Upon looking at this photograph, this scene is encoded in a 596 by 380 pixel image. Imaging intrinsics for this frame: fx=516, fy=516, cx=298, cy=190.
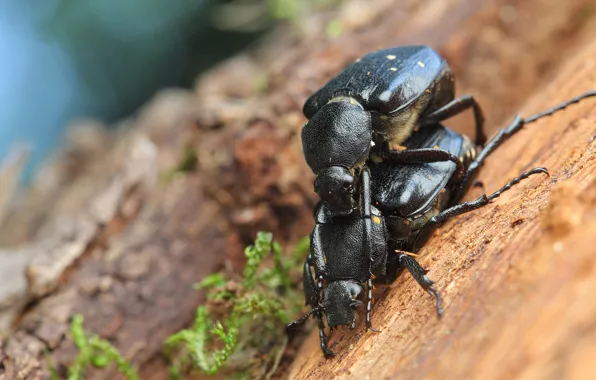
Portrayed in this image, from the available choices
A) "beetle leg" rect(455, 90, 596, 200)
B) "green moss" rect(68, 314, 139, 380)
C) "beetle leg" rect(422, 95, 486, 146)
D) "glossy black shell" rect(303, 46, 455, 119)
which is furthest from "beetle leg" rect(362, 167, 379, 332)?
"green moss" rect(68, 314, 139, 380)

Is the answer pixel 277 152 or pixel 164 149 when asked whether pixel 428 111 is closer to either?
pixel 277 152

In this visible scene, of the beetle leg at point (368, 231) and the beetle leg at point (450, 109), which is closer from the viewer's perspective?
the beetle leg at point (368, 231)

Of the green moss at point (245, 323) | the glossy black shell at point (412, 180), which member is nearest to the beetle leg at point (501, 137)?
the glossy black shell at point (412, 180)

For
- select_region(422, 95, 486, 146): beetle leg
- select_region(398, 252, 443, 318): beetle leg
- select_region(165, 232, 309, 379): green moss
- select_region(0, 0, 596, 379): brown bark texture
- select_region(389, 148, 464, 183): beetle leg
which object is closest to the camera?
select_region(0, 0, 596, 379): brown bark texture

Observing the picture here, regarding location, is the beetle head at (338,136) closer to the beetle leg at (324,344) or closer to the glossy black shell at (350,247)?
the glossy black shell at (350,247)

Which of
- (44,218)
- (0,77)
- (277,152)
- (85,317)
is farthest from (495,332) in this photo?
(0,77)

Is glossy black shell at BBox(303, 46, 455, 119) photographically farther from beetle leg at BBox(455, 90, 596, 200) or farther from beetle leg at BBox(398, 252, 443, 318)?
beetle leg at BBox(398, 252, 443, 318)

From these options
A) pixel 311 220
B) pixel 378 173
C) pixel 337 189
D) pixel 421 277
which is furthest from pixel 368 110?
pixel 311 220

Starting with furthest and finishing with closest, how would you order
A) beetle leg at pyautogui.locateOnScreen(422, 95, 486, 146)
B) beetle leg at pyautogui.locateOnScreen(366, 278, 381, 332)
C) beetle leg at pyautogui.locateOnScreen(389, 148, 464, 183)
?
1. beetle leg at pyautogui.locateOnScreen(422, 95, 486, 146)
2. beetle leg at pyautogui.locateOnScreen(389, 148, 464, 183)
3. beetle leg at pyautogui.locateOnScreen(366, 278, 381, 332)
